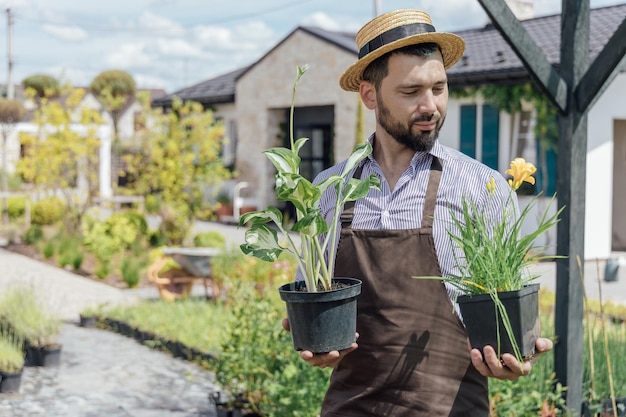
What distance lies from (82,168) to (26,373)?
9.20 m

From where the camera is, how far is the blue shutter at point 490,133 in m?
15.4

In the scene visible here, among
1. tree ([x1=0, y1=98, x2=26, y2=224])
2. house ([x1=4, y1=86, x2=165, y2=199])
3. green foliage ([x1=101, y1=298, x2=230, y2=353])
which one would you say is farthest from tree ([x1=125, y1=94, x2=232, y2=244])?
tree ([x1=0, y1=98, x2=26, y2=224])

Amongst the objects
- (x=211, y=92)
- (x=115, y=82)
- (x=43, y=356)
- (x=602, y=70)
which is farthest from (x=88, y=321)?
(x=115, y=82)

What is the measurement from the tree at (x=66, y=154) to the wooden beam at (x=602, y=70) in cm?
1230

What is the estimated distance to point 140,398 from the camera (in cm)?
643

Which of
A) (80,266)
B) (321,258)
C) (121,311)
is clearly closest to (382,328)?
(321,258)

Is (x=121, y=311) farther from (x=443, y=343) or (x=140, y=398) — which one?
(x=443, y=343)

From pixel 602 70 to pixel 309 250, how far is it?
2.18 meters

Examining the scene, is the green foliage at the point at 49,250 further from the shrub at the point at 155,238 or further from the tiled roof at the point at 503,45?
the tiled roof at the point at 503,45

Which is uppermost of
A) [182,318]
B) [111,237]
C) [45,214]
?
[45,214]

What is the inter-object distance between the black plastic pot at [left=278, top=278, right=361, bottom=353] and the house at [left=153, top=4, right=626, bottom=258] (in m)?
11.8

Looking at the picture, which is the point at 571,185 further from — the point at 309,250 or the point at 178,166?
the point at 178,166

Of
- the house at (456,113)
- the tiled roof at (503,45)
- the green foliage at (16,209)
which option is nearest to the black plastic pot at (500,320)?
the tiled roof at (503,45)

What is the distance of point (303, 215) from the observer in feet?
7.55
